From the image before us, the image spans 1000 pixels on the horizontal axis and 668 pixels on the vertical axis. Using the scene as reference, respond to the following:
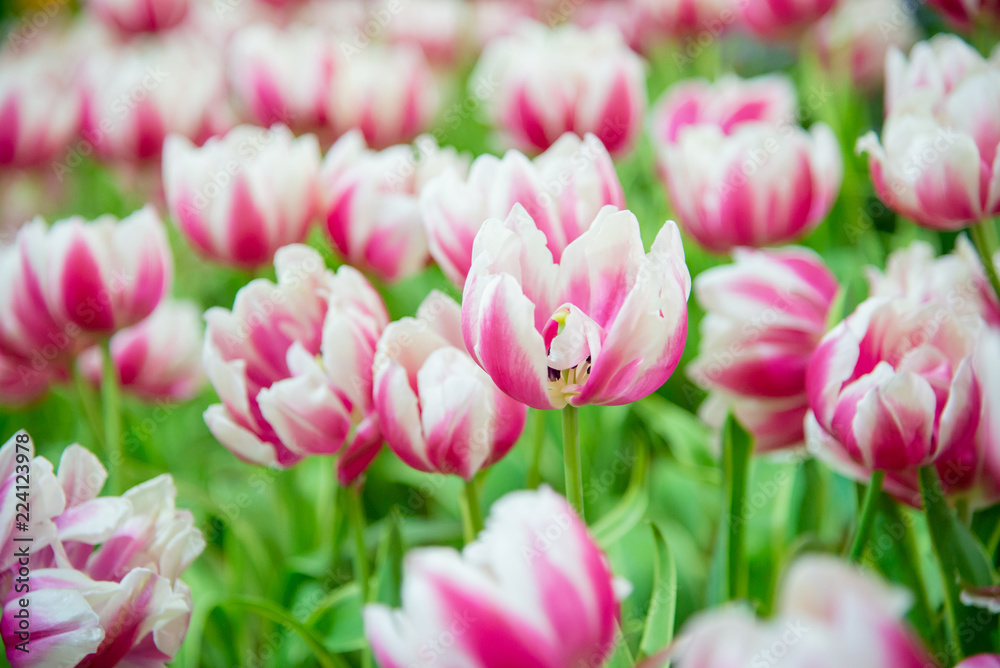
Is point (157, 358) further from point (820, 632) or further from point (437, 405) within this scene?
point (820, 632)

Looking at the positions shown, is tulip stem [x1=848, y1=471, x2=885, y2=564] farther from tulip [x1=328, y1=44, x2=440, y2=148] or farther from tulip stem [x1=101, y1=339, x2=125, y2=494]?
tulip [x1=328, y1=44, x2=440, y2=148]

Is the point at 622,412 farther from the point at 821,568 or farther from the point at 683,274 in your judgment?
the point at 821,568

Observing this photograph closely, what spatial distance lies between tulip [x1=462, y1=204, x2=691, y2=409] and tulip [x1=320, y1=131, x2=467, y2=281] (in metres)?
0.21

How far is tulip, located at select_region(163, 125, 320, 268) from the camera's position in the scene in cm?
63

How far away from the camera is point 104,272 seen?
22.5 inches

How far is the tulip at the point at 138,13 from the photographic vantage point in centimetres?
143

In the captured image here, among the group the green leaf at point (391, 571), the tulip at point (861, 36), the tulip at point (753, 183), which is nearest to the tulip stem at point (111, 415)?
the green leaf at point (391, 571)

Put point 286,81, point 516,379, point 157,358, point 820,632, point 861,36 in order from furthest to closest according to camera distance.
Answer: point 861,36
point 286,81
point 157,358
point 516,379
point 820,632

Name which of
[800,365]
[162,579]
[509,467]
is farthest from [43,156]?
[800,365]

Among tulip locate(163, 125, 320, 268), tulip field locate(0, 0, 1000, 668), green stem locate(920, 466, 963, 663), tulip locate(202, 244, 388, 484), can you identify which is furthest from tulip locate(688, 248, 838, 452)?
tulip locate(163, 125, 320, 268)

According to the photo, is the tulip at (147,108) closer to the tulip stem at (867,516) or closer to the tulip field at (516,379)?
the tulip field at (516,379)

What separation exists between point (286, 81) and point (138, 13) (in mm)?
664

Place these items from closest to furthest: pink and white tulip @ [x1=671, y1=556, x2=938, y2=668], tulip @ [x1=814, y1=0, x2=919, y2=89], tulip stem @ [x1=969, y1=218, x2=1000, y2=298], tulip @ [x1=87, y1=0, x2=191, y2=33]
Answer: pink and white tulip @ [x1=671, y1=556, x2=938, y2=668]
tulip stem @ [x1=969, y1=218, x2=1000, y2=298]
tulip @ [x1=814, y1=0, x2=919, y2=89]
tulip @ [x1=87, y1=0, x2=191, y2=33]

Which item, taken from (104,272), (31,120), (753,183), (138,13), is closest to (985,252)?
(753,183)
